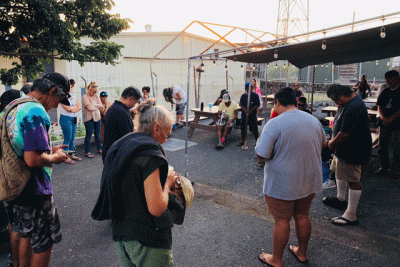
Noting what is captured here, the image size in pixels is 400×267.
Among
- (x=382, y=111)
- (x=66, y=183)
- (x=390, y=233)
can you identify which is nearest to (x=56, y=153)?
(x=66, y=183)

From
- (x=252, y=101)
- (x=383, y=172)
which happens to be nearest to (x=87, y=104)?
(x=252, y=101)

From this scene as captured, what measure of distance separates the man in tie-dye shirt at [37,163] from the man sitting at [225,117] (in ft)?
21.1

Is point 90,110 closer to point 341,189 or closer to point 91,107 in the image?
point 91,107

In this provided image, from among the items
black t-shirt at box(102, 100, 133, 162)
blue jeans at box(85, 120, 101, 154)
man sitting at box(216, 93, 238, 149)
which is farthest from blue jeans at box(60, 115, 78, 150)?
man sitting at box(216, 93, 238, 149)

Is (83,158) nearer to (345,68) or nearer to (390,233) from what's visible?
(390,233)

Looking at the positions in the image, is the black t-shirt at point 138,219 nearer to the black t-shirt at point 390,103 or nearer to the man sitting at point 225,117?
the black t-shirt at point 390,103

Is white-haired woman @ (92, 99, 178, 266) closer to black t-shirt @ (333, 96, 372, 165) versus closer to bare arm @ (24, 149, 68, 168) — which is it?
bare arm @ (24, 149, 68, 168)

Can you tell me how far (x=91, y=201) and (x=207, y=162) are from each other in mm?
3061

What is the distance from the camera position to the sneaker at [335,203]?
14.3ft

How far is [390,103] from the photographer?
5191mm

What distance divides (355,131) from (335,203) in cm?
139

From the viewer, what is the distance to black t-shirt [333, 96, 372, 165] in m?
3.55

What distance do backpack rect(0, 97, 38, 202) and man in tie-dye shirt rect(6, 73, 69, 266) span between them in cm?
4

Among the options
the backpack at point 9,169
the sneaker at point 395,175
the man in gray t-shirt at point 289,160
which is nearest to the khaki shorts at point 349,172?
the man in gray t-shirt at point 289,160
